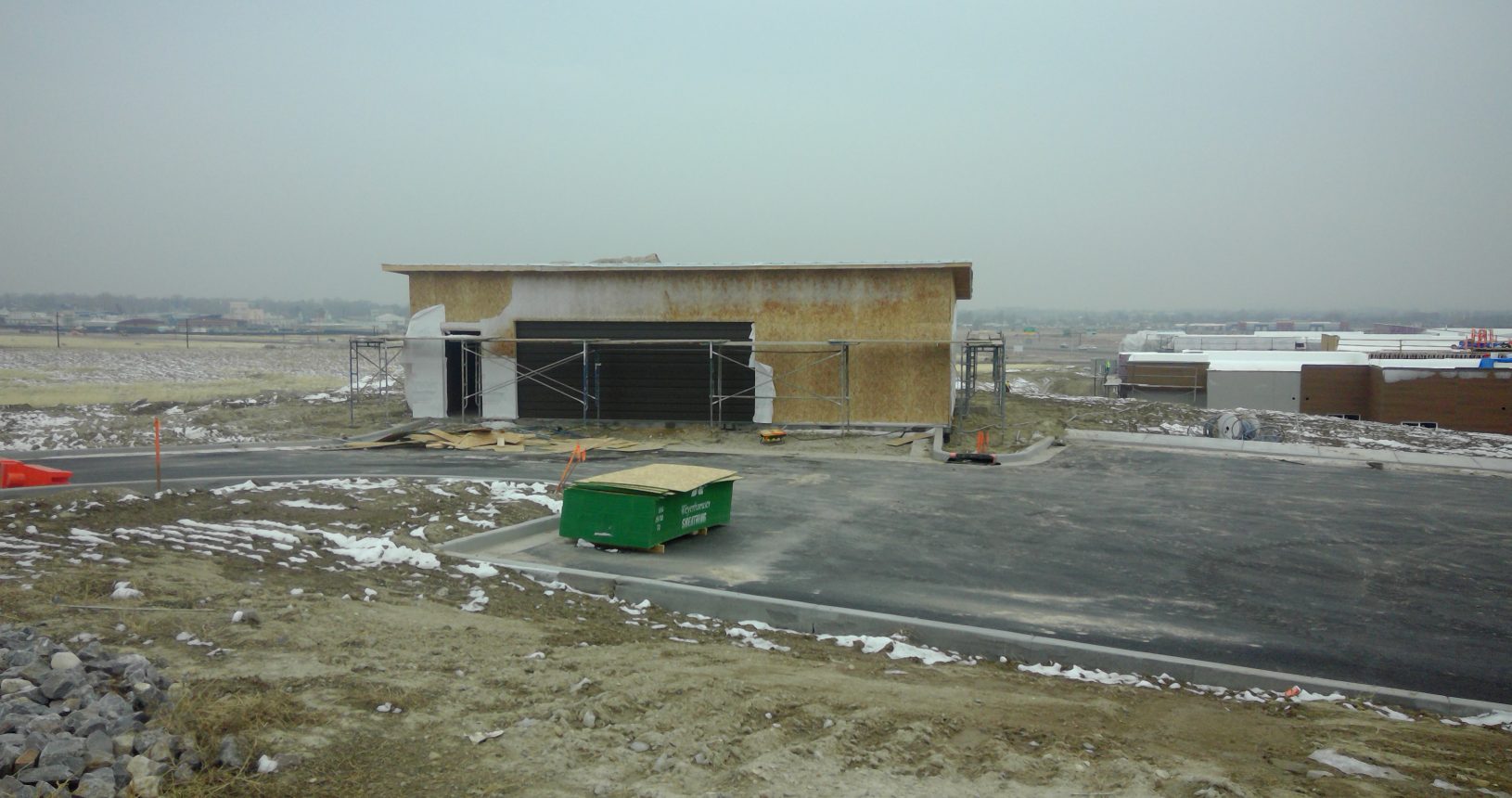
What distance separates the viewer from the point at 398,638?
7277 millimetres

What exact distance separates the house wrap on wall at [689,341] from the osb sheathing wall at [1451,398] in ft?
63.1

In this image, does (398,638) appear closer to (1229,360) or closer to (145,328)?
(1229,360)

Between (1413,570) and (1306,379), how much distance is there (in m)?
29.5

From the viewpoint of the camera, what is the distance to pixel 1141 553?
11.8 metres

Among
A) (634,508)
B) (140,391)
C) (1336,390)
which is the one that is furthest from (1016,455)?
(140,391)

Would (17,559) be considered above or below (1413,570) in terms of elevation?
above

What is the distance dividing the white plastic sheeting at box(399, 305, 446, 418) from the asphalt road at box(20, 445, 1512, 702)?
6852 millimetres

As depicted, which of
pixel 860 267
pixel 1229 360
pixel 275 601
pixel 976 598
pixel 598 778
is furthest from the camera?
pixel 1229 360

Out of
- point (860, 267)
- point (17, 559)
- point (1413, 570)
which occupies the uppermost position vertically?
point (860, 267)

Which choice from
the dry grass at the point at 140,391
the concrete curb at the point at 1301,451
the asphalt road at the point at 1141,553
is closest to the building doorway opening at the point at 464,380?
the asphalt road at the point at 1141,553

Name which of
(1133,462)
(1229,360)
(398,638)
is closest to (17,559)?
(398,638)

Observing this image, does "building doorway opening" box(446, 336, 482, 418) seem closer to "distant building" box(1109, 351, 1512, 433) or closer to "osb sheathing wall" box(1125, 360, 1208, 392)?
"distant building" box(1109, 351, 1512, 433)

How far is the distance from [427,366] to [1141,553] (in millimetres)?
20167

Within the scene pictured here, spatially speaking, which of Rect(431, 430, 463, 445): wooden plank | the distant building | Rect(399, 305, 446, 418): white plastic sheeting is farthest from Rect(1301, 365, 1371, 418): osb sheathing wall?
Rect(399, 305, 446, 418): white plastic sheeting
